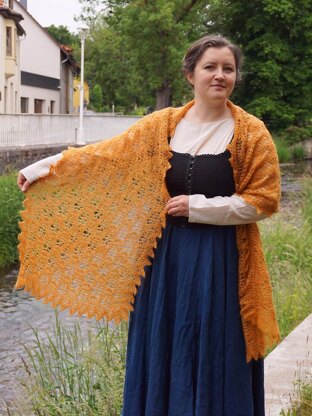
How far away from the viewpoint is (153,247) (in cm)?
325

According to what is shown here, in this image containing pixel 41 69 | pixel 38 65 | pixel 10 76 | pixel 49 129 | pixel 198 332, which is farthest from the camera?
pixel 41 69

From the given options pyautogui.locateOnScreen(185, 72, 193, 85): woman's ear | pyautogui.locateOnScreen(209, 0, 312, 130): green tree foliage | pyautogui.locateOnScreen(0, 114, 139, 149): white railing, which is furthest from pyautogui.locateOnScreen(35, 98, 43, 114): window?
pyautogui.locateOnScreen(185, 72, 193, 85): woman's ear

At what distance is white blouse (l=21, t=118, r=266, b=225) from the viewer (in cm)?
305

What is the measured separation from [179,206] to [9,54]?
33.4 meters

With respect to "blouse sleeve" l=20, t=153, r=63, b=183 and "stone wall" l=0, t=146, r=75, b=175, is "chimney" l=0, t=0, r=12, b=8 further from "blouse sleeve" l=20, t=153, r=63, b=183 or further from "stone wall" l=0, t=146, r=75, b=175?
"blouse sleeve" l=20, t=153, r=63, b=183

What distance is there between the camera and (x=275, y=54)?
31.6 meters

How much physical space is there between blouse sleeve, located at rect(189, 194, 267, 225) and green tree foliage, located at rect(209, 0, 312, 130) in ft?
94.7

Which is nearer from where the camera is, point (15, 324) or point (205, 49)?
point (205, 49)

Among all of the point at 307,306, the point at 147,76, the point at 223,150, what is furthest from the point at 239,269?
the point at 147,76

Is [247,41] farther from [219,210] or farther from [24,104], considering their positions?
[219,210]

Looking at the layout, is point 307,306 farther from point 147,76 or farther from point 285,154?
point 147,76

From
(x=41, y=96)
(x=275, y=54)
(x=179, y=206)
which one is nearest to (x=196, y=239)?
(x=179, y=206)

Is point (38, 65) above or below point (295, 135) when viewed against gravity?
above

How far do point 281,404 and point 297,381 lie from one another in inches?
7.7
